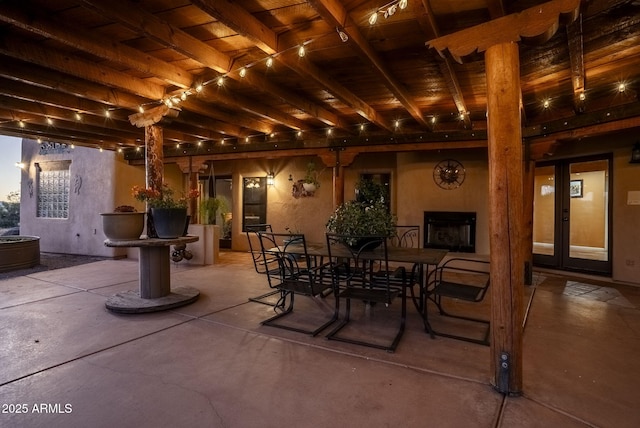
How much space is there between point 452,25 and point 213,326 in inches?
126

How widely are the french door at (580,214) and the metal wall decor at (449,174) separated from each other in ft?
4.33

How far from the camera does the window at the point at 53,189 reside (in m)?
8.29

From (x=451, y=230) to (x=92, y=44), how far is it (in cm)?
581

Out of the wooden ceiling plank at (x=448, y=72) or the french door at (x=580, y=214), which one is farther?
the french door at (x=580, y=214)

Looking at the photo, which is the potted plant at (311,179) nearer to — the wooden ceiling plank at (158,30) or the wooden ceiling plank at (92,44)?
the wooden ceiling plank at (92,44)

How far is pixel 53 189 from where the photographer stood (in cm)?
847

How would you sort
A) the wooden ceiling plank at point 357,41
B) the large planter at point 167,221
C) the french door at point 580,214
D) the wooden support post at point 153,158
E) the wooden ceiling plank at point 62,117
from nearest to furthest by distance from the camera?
the wooden ceiling plank at point 357,41 < the large planter at point 167,221 < the wooden ceiling plank at point 62,117 < the wooden support post at point 153,158 < the french door at point 580,214

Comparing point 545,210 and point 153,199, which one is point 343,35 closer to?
point 153,199

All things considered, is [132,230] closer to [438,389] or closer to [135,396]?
[135,396]

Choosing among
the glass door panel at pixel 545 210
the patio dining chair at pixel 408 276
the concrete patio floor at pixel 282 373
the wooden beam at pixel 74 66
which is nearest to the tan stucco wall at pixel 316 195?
the glass door panel at pixel 545 210

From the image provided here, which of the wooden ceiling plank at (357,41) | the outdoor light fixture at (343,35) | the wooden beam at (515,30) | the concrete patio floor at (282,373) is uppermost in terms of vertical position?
the wooden ceiling plank at (357,41)

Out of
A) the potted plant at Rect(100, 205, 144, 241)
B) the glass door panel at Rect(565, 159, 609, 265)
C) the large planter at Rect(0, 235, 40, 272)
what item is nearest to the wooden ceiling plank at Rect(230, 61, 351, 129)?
the potted plant at Rect(100, 205, 144, 241)

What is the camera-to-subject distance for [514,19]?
78.8 inches

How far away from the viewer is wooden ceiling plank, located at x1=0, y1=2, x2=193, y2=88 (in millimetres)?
2342
